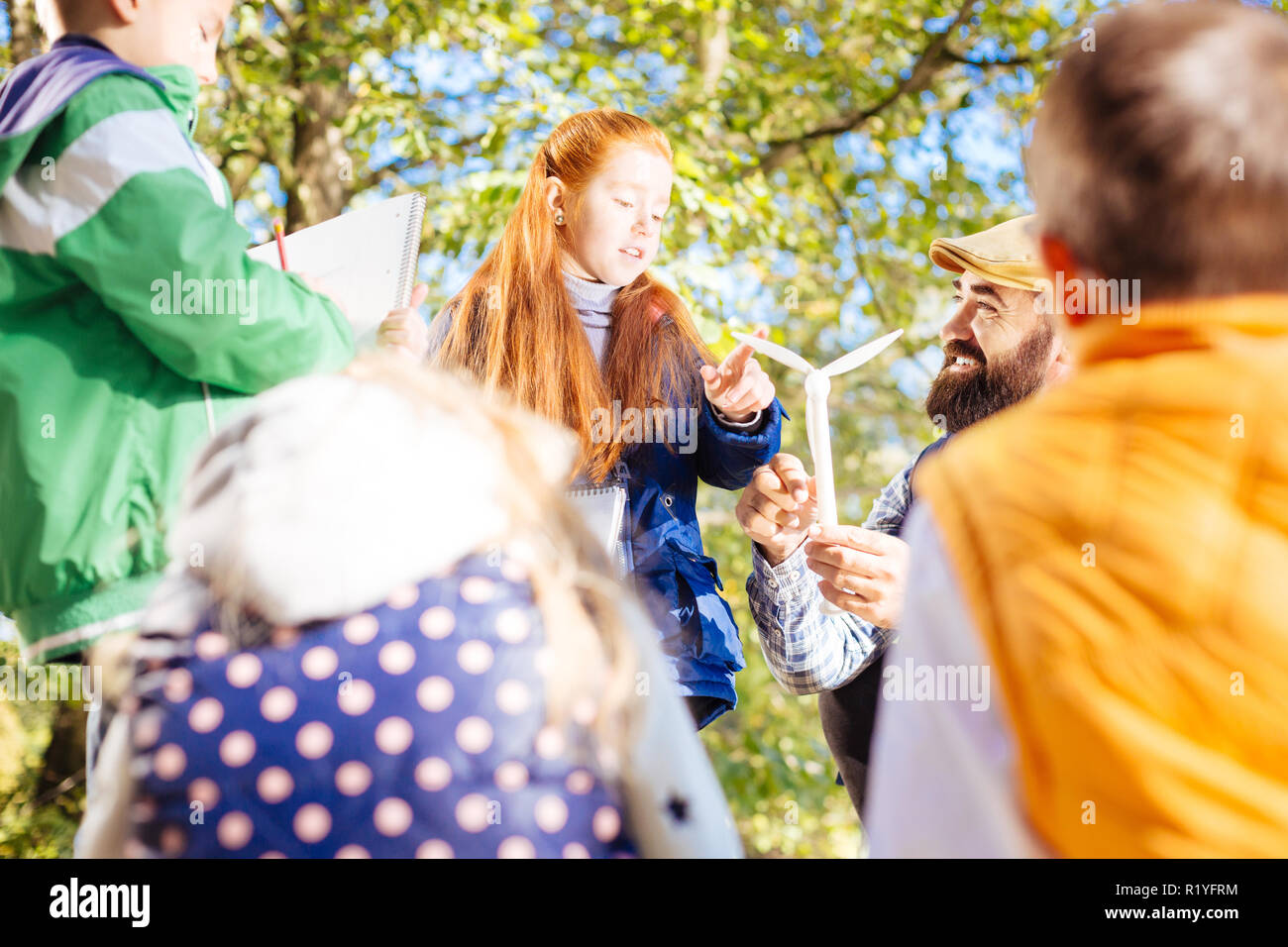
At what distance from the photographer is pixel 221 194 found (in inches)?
71.3

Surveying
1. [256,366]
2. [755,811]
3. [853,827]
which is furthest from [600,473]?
[853,827]

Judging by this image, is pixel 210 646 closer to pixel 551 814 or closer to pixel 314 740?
pixel 314 740

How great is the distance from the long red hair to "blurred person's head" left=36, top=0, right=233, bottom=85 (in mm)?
780

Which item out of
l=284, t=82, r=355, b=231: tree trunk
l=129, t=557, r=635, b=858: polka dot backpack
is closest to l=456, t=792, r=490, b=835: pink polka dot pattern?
l=129, t=557, r=635, b=858: polka dot backpack

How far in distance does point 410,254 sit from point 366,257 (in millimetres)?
93

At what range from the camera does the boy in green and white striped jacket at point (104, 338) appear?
157 centimetres

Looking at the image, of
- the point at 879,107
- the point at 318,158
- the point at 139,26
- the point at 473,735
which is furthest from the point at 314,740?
the point at 879,107

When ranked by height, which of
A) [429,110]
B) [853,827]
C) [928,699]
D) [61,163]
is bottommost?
[853,827]

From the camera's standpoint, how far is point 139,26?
180 centimetres

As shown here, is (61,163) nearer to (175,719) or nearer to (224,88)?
(175,719)

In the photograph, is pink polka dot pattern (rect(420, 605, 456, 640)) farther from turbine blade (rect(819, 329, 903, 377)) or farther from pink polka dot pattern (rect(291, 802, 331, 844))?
turbine blade (rect(819, 329, 903, 377))

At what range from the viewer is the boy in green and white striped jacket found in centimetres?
157

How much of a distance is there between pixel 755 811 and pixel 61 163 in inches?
203

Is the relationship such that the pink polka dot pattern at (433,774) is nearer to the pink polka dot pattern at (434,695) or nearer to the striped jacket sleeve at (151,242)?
the pink polka dot pattern at (434,695)
